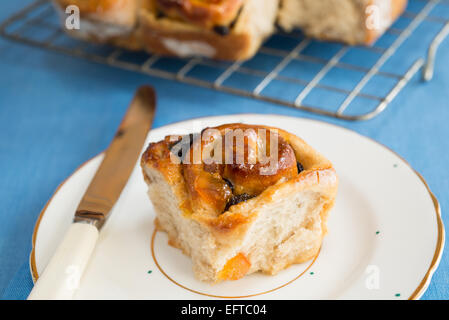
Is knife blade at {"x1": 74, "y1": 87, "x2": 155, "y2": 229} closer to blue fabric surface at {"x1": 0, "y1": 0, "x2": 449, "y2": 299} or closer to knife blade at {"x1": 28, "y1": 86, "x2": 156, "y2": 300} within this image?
knife blade at {"x1": 28, "y1": 86, "x2": 156, "y2": 300}

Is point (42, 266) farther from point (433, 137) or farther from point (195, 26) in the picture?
point (433, 137)

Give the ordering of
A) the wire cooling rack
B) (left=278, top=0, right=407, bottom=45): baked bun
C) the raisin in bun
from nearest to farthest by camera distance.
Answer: the raisin in bun < the wire cooling rack < (left=278, top=0, right=407, bottom=45): baked bun

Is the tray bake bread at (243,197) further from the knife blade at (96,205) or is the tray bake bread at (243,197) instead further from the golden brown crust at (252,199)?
the knife blade at (96,205)

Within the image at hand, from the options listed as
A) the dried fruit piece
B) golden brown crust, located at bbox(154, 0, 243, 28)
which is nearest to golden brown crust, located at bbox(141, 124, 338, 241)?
the dried fruit piece

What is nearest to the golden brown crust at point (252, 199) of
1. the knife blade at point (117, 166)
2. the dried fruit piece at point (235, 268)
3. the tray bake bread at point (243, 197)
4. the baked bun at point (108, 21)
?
the tray bake bread at point (243, 197)

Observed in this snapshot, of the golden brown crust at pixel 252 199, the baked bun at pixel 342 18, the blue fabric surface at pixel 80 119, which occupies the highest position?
the baked bun at pixel 342 18

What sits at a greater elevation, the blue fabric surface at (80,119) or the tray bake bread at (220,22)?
the tray bake bread at (220,22)

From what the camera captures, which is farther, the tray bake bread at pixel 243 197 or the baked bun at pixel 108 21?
the baked bun at pixel 108 21
